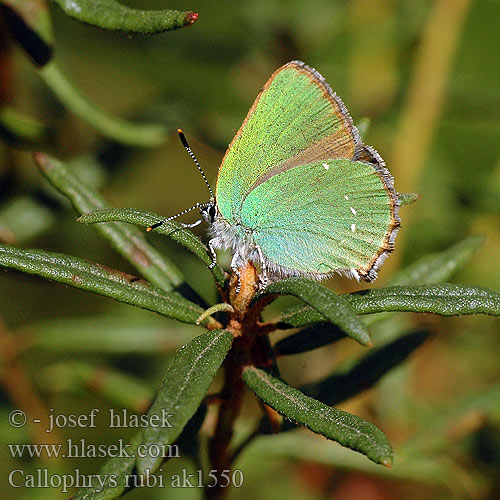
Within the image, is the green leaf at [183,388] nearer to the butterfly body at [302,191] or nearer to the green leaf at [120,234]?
the green leaf at [120,234]

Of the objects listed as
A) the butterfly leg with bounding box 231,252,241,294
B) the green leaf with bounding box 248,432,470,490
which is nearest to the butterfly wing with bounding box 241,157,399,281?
the butterfly leg with bounding box 231,252,241,294

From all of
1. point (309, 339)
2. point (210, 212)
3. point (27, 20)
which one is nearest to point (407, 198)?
point (309, 339)

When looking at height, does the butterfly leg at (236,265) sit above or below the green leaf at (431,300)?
above

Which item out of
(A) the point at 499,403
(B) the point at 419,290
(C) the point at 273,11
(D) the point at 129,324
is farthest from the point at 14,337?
(C) the point at 273,11

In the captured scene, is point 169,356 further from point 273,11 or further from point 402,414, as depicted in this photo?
point 273,11

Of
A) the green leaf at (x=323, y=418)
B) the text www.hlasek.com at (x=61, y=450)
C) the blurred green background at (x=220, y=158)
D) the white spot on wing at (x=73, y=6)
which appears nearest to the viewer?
the green leaf at (x=323, y=418)

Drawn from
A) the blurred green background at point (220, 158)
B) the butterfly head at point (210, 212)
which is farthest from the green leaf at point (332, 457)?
the butterfly head at point (210, 212)
